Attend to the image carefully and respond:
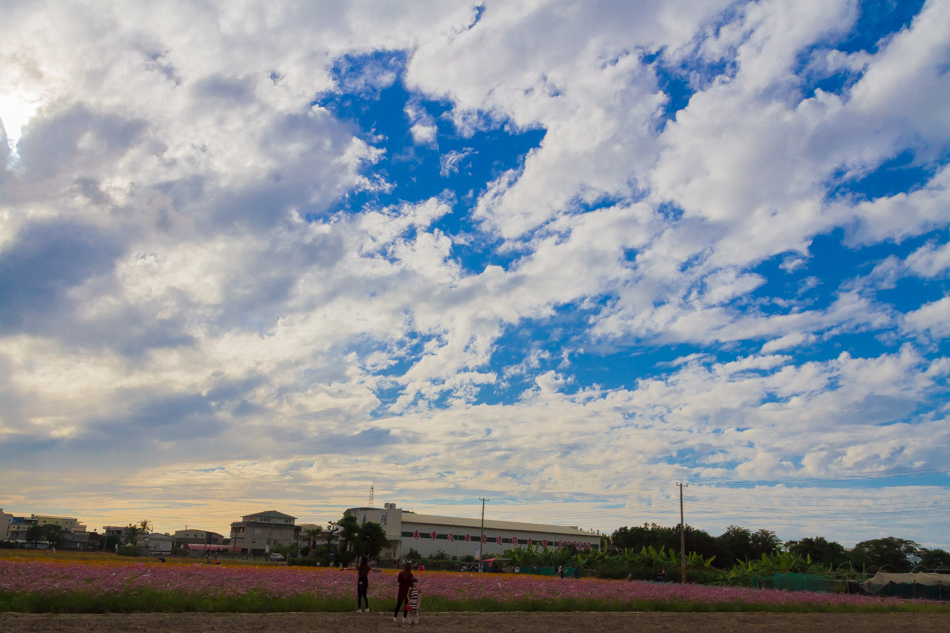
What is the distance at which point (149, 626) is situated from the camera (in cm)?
1636

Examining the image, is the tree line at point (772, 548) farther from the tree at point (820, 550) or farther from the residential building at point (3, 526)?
the residential building at point (3, 526)

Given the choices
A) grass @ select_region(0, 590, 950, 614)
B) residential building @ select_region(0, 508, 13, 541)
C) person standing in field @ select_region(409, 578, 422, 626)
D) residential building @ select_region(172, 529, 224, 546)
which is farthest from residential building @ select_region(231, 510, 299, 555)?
person standing in field @ select_region(409, 578, 422, 626)

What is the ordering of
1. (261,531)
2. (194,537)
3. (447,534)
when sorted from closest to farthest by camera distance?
(447,534) < (261,531) < (194,537)

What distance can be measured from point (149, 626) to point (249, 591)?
667 cm

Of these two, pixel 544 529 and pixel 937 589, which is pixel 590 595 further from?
pixel 544 529

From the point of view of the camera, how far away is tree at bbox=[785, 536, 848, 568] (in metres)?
102

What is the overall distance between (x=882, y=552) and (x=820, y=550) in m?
15.2

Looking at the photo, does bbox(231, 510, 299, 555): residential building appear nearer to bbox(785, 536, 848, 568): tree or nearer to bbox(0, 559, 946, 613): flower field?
bbox(785, 536, 848, 568): tree

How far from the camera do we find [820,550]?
102188 mm

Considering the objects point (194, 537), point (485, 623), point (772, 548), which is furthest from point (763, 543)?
point (194, 537)

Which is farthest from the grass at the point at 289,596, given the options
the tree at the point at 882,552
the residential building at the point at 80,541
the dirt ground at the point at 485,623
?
the residential building at the point at 80,541

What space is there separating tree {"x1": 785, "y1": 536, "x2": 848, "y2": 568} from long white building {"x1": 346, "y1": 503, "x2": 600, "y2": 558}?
3349 centimetres

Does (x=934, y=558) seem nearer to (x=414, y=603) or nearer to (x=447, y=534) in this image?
(x=447, y=534)

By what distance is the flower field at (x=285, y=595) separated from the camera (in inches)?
760
